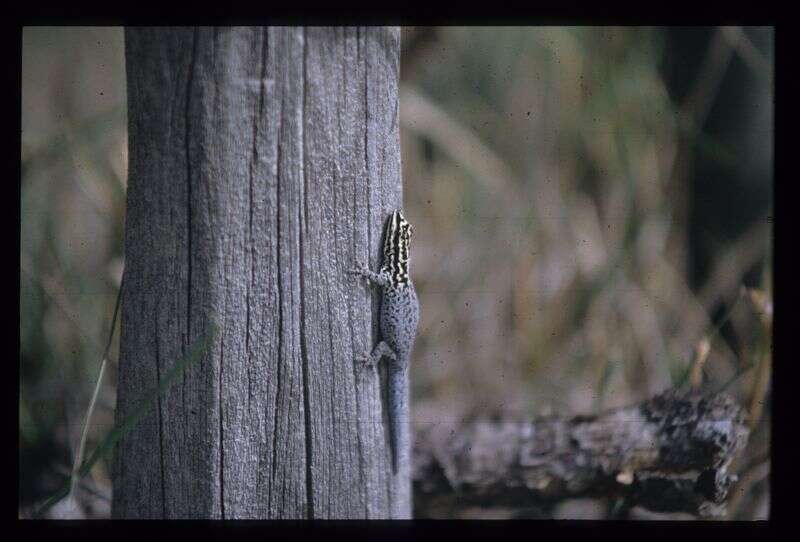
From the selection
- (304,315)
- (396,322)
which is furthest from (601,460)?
(304,315)

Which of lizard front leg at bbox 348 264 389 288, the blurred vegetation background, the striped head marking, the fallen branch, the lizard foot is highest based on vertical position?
the blurred vegetation background

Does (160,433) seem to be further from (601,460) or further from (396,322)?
(601,460)

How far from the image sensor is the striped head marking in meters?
2.16

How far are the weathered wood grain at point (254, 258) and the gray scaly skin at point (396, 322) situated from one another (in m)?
0.06

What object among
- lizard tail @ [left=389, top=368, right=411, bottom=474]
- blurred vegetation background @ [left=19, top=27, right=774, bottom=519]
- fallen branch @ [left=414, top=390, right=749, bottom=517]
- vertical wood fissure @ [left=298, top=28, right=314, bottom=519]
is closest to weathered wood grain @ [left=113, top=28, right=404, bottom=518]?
vertical wood fissure @ [left=298, top=28, right=314, bottom=519]

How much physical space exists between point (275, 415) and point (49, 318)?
186cm

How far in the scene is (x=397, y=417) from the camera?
224 cm

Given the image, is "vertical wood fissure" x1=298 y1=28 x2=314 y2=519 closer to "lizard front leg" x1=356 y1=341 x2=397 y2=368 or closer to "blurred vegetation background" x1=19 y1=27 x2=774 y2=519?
"lizard front leg" x1=356 y1=341 x2=397 y2=368

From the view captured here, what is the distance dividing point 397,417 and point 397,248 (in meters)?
0.55

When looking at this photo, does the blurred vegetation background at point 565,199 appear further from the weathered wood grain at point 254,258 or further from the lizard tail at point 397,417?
the weathered wood grain at point 254,258

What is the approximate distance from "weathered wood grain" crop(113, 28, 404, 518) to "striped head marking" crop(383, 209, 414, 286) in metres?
0.07
